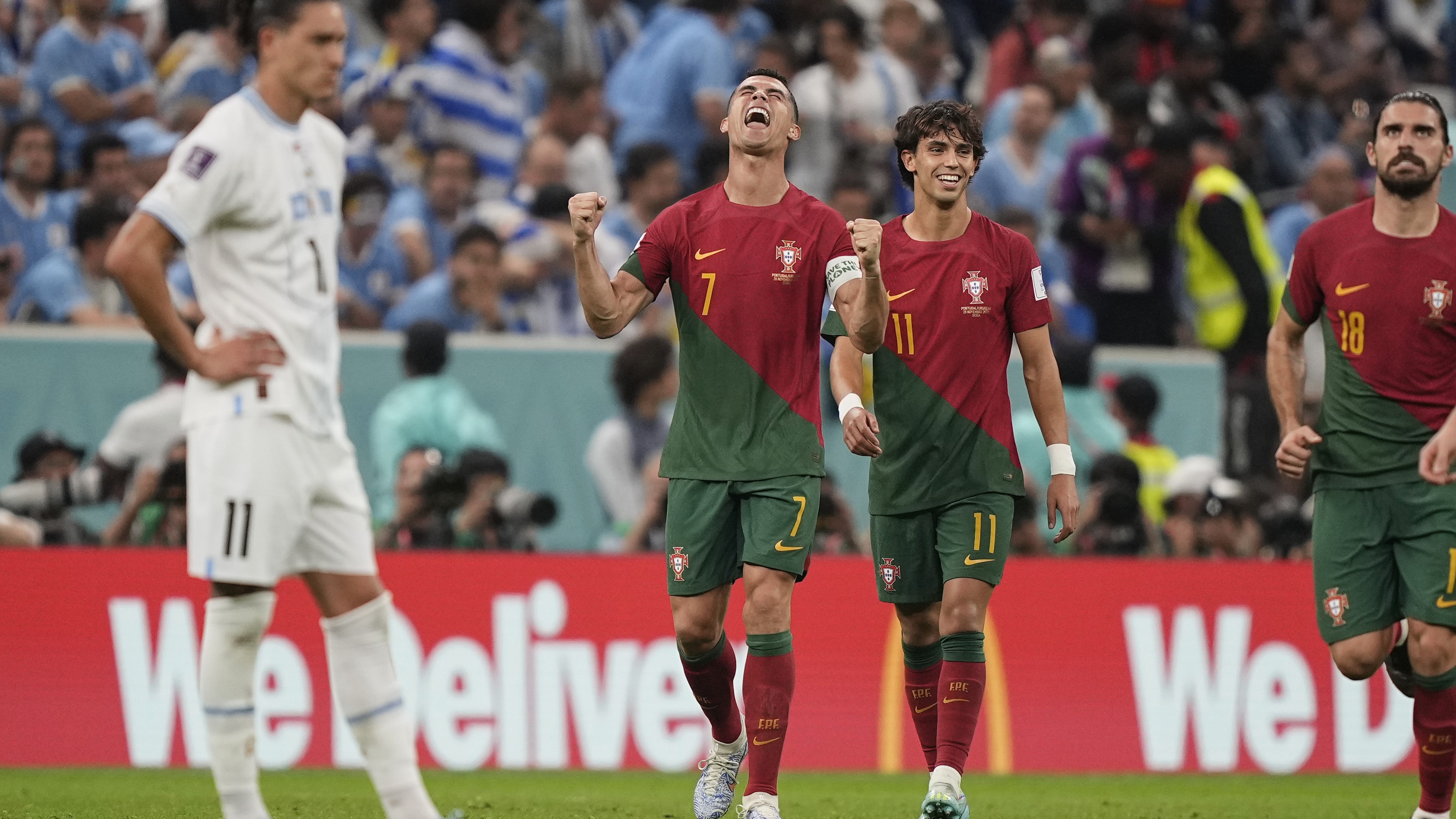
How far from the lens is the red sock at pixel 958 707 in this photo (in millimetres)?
7324

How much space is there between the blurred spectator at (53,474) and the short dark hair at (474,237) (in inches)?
125

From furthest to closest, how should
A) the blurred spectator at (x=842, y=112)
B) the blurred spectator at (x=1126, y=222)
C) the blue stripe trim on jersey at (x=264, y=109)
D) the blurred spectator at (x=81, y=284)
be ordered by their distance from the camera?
the blurred spectator at (x=842, y=112)
the blurred spectator at (x=1126, y=222)
the blurred spectator at (x=81, y=284)
the blue stripe trim on jersey at (x=264, y=109)

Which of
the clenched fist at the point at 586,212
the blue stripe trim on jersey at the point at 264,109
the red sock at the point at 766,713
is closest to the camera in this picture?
the blue stripe trim on jersey at the point at 264,109

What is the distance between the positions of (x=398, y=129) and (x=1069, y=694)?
6.97 metres

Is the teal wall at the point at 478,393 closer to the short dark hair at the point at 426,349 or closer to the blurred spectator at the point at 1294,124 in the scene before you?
the short dark hair at the point at 426,349

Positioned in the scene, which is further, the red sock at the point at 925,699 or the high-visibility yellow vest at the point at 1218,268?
the high-visibility yellow vest at the point at 1218,268

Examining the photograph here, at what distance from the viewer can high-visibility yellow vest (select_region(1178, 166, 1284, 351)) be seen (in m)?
13.9

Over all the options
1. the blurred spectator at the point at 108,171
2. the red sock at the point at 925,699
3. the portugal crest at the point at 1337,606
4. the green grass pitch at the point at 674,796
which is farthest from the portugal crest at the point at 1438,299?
the blurred spectator at the point at 108,171

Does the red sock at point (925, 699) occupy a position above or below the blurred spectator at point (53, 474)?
below

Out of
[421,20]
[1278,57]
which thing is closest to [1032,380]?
[421,20]

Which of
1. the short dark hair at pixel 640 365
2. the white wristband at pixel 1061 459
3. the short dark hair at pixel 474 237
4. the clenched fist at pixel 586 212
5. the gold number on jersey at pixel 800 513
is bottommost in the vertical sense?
the gold number on jersey at pixel 800 513

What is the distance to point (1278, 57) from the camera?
17938 millimetres

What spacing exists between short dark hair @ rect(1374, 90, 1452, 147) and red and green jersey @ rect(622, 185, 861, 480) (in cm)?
225

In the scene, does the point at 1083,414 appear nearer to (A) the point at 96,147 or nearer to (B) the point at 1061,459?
(B) the point at 1061,459
